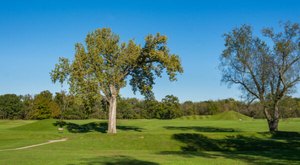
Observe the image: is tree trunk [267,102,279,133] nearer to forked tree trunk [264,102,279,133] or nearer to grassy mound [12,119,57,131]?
forked tree trunk [264,102,279,133]

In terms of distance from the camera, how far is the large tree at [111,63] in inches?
1543

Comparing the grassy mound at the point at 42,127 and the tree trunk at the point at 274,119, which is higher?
the tree trunk at the point at 274,119

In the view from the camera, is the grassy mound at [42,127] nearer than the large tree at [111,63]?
No

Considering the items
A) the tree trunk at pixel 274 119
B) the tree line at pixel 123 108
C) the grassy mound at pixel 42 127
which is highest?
the tree line at pixel 123 108

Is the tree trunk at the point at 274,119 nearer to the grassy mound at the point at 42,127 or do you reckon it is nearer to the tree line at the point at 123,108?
the grassy mound at the point at 42,127

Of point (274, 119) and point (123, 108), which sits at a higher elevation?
point (123, 108)

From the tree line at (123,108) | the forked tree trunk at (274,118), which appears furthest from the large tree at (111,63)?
the tree line at (123,108)

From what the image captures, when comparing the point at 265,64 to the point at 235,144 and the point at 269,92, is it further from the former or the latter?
the point at 235,144

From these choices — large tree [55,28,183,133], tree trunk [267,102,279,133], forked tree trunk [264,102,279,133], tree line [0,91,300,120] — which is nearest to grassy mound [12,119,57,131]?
large tree [55,28,183,133]

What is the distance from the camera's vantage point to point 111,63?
134ft

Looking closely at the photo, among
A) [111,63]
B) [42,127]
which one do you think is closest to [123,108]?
[42,127]

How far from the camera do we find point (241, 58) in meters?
39.5

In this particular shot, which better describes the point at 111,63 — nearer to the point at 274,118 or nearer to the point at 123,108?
the point at 274,118

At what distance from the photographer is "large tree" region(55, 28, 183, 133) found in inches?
1543
